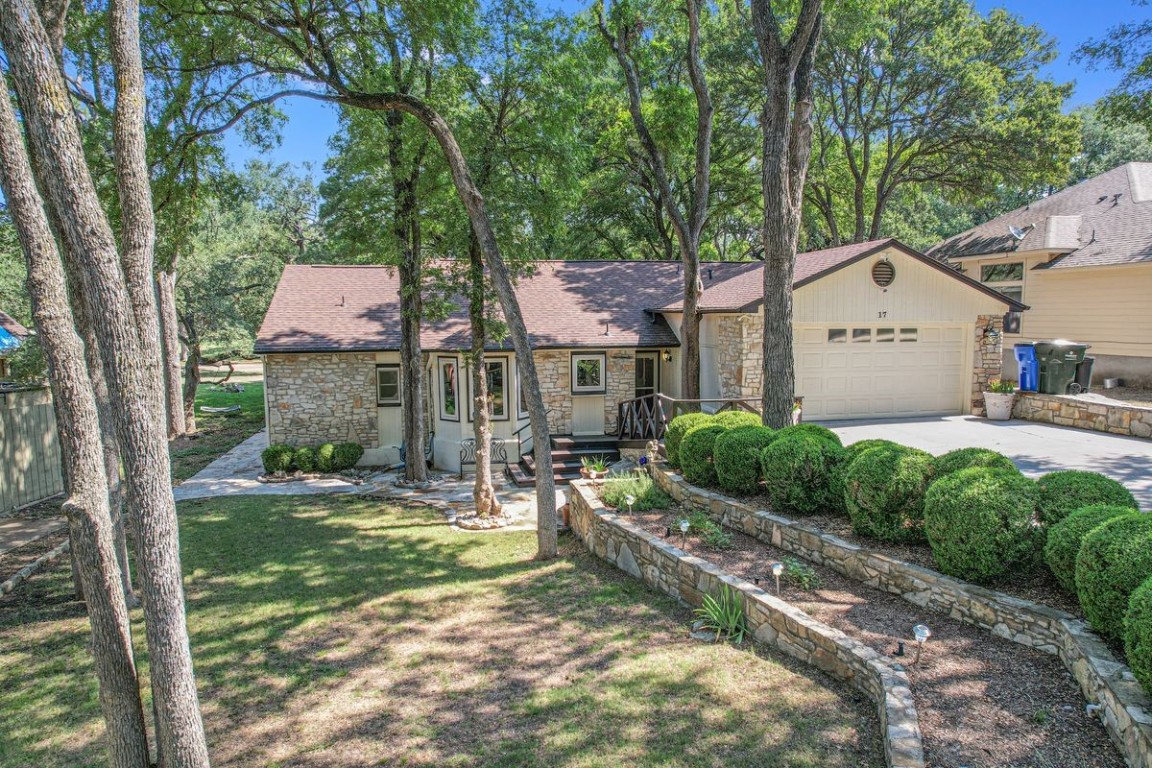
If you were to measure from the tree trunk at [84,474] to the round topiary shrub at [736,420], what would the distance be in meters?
7.02

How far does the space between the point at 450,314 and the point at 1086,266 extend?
49.7ft

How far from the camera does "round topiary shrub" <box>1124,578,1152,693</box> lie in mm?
3443

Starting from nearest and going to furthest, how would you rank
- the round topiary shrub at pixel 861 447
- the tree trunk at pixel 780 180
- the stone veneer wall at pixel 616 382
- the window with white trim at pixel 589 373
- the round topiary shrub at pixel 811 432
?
the round topiary shrub at pixel 861 447 → the round topiary shrub at pixel 811 432 → the tree trunk at pixel 780 180 → the window with white trim at pixel 589 373 → the stone veneer wall at pixel 616 382

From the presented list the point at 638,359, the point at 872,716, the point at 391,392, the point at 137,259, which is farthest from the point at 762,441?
the point at 391,392

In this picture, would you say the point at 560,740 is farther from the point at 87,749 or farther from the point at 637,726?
the point at 87,749

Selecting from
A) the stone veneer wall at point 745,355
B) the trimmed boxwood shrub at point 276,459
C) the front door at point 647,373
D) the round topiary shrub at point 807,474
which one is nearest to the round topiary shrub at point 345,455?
the trimmed boxwood shrub at point 276,459

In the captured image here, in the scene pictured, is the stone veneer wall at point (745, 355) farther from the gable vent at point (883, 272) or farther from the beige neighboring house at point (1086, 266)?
the beige neighboring house at point (1086, 266)

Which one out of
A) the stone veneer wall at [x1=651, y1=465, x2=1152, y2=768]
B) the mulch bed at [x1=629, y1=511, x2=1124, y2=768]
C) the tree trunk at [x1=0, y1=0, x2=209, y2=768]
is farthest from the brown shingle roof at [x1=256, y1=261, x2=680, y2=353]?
the tree trunk at [x1=0, y1=0, x2=209, y2=768]

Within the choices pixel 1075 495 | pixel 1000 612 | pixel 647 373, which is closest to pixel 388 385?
pixel 647 373

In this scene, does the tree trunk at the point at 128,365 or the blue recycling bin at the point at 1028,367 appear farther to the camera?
the blue recycling bin at the point at 1028,367

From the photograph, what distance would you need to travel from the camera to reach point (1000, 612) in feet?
16.3

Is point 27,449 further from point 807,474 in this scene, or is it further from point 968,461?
point 968,461

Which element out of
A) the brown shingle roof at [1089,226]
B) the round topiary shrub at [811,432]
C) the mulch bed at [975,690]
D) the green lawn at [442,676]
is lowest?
the green lawn at [442,676]

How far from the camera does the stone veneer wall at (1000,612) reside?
3.57 m
